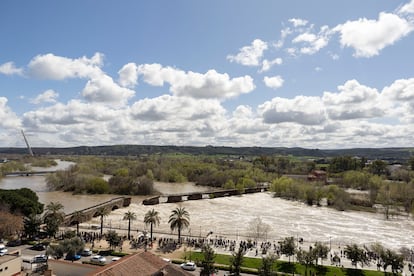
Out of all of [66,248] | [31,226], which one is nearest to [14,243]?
[31,226]

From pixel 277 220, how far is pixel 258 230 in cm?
1459

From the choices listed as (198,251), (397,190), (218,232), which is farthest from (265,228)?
(397,190)

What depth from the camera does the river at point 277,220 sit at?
217 ft

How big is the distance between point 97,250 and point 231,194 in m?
80.2

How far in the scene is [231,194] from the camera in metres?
127

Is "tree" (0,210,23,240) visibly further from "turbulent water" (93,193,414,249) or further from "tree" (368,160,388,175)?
"tree" (368,160,388,175)

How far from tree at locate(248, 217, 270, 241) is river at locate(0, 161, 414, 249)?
108cm

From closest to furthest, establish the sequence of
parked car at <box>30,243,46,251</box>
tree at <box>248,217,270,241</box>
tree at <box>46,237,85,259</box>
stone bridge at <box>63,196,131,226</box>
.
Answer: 1. tree at <box>46,237,85,259</box>
2. parked car at <box>30,243,46,251</box>
3. tree at <box>248,217,270,241</box>
4. stone bridge at <box>63,196,131,226</box>

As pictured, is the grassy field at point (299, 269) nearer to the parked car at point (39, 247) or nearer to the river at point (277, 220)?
the river at point (277, 220)

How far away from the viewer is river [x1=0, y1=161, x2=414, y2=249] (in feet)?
217

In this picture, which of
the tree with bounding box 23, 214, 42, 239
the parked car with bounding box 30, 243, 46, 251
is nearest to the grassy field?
the parked car with bounding box 30, 243, 46, 251

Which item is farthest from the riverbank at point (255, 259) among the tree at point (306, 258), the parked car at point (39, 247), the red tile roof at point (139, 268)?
the red tile roof at point (139, 268)

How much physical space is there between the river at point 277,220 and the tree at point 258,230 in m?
1.08

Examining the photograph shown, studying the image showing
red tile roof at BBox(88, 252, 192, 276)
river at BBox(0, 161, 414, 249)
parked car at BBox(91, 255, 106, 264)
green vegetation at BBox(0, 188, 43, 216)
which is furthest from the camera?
river at BBox(0, 161, 414, 249)
